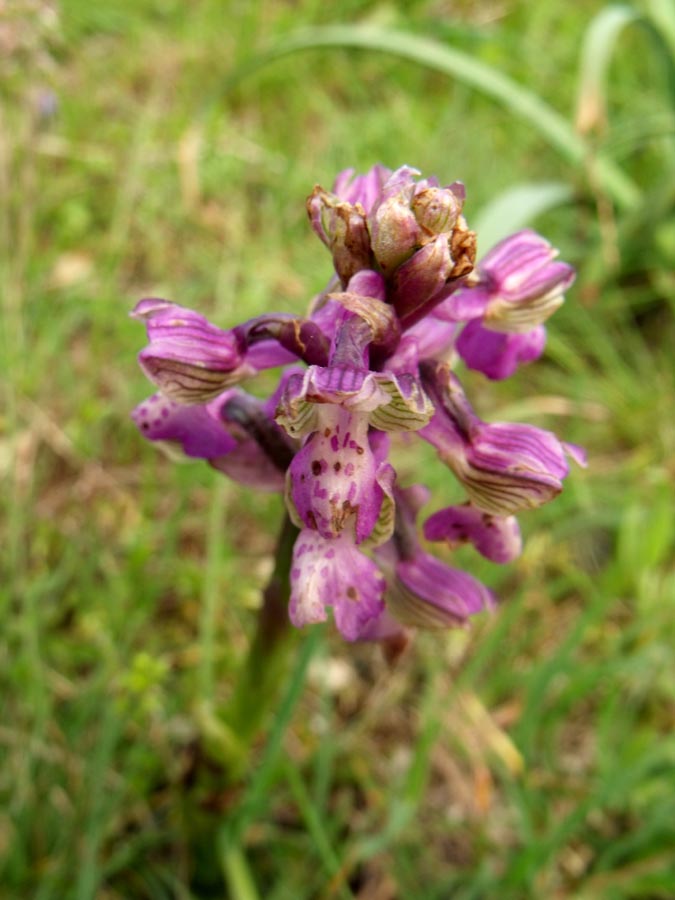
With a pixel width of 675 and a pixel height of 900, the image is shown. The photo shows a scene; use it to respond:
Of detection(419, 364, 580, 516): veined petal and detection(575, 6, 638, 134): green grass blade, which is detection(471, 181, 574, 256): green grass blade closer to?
detection(575, 6, 638, 134): green grass blade

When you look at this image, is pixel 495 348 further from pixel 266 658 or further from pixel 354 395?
pixel 266 658

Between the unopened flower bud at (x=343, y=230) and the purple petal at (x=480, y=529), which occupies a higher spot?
the unopened flower bud at (x=343, y=230)

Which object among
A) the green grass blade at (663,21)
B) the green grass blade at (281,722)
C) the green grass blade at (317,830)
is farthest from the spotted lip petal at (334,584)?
the green grass blade at (663,21)

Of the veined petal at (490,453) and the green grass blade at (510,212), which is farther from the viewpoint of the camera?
the green grass blade at (510,212)

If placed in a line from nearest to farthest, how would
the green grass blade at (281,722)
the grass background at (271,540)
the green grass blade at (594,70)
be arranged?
the green grass blade at (281,722) → the grass background at (271,540) → the green grass blade at (594,70)

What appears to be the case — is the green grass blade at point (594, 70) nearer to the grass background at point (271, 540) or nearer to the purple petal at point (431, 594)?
the grass background at point (271, 540)

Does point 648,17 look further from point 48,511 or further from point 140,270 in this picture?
point 48,511

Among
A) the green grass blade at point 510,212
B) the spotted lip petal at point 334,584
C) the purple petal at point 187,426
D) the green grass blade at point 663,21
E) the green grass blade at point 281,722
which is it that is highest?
the green grass blade at point 663,21

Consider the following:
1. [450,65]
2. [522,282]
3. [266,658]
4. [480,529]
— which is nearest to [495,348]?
[522,282]
